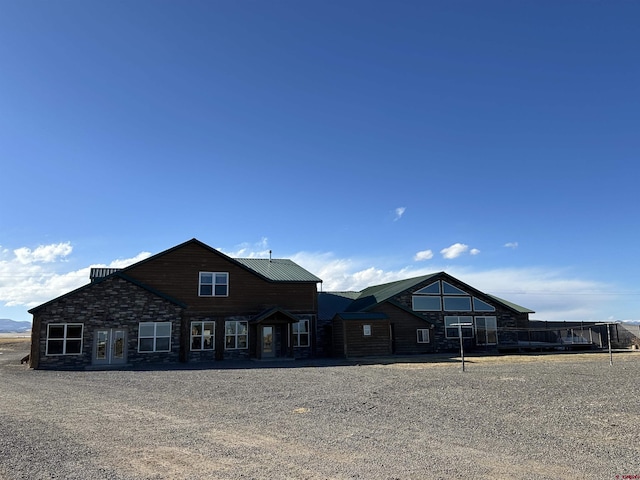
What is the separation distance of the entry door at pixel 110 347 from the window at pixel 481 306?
24.6 metres

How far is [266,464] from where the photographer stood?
7387 mm

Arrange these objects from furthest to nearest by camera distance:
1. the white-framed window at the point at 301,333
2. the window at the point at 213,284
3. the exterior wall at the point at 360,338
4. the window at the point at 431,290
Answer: the window at the point at 431,290 < the white-framed window at the point at 301,333 < the exterior wall at the point at 360,338 < the window at the point at 213,284

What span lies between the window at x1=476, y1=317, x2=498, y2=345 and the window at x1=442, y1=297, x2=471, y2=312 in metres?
1.28

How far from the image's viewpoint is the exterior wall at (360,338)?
31891 millimetres

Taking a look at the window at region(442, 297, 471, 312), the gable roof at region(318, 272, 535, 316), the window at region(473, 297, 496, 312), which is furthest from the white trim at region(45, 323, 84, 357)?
the window at region(473, 297, 496, 312)

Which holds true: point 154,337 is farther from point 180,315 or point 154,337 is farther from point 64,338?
point 64,338

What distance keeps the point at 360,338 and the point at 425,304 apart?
7526mm

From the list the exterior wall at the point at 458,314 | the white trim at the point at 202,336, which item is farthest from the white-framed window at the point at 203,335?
the exterior wall at the point at 458,314

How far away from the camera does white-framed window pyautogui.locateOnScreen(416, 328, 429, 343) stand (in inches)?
1414

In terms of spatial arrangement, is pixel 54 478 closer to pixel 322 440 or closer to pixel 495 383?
pixel 322 440

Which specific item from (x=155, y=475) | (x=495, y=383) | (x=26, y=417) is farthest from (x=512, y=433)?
(x=26, y=417)

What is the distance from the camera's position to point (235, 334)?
30734 mm

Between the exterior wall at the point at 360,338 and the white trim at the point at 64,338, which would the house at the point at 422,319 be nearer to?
the exterior wall at the point at 360,338

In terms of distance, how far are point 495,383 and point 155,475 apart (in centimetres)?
1260
